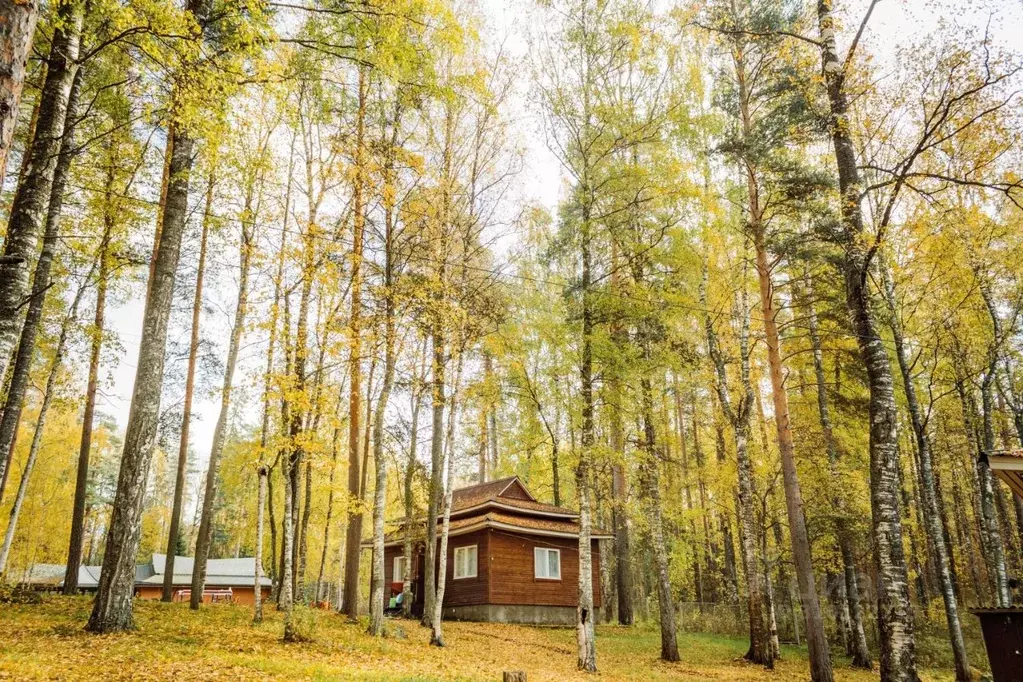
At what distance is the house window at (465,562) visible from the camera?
68.2 feet

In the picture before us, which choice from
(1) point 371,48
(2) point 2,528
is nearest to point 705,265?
(1) point 371,48

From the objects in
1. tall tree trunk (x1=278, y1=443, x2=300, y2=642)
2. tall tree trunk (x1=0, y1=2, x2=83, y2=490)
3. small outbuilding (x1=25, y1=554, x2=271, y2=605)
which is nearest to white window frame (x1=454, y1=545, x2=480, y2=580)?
tall tree trunk (x1=278, y1=443, x2=300, y2=642)

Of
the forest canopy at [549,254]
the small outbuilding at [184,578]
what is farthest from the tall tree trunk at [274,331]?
the small outbuilding at [184,578]

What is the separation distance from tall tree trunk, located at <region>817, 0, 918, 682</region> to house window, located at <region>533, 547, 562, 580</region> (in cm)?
1412

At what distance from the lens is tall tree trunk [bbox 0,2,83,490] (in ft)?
16.8

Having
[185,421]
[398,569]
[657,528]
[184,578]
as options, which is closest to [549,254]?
[657,528]

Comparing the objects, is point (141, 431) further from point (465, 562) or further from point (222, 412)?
point (465, 562)

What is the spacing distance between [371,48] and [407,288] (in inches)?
212

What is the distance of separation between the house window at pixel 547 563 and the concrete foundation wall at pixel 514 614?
111 cm

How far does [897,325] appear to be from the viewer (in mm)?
13891

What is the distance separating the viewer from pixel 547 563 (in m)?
21.7

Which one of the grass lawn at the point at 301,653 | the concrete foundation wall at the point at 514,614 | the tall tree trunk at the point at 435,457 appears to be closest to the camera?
the grass lawn at the point at 301,653

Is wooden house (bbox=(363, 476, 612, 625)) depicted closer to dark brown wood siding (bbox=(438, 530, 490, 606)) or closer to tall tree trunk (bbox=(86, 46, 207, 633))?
dark brown wood siding (bbox=(438, 530, 490, 606))

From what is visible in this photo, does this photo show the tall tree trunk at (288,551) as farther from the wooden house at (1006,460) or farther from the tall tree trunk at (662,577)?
the wooden house at (1006,460)
